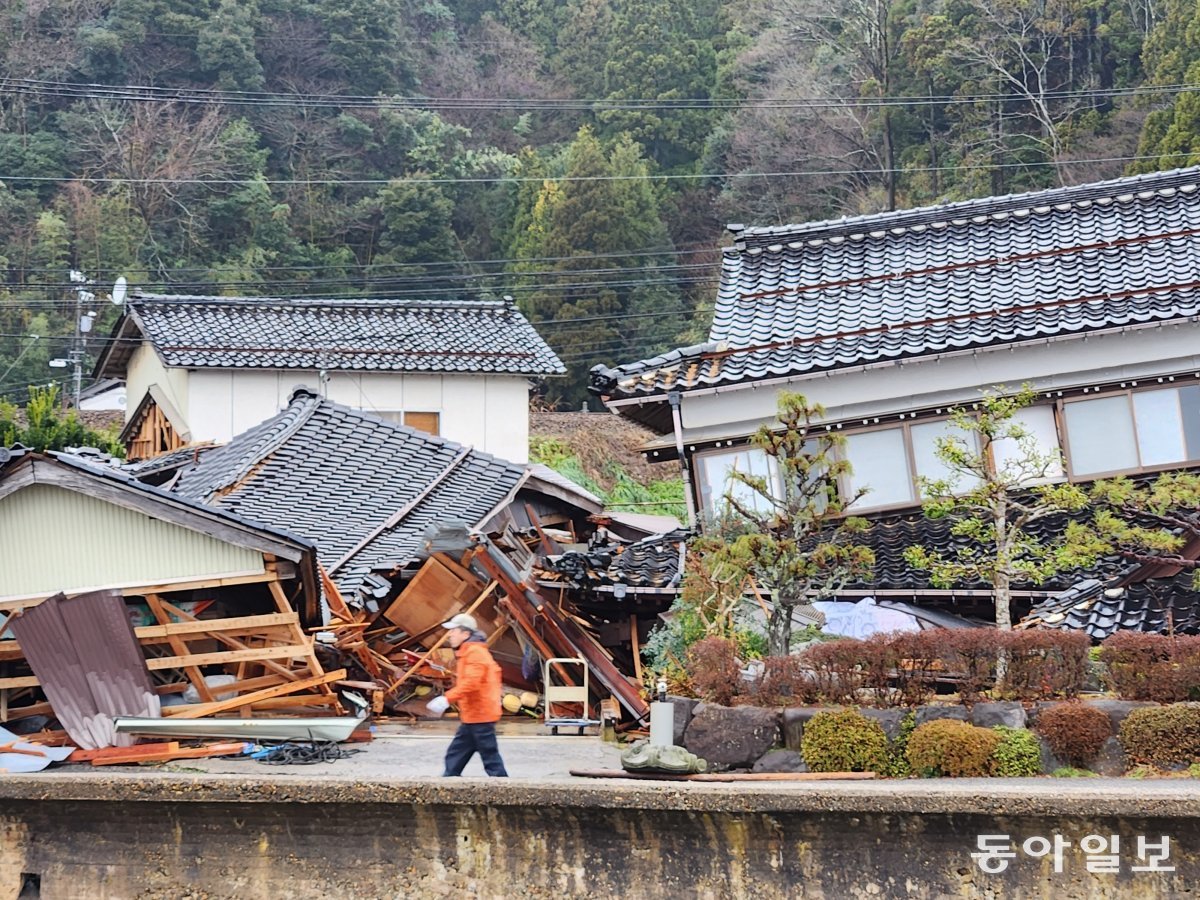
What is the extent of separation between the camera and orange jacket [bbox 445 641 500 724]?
417 inches

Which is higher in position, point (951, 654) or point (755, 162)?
point (755, 162)

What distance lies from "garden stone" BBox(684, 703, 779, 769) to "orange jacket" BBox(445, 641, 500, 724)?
2.32m

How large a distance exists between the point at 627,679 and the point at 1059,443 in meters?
6.07

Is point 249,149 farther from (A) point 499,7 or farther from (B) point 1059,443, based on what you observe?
(B) point 1059,443

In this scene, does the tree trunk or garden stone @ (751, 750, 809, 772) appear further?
the tree trunk

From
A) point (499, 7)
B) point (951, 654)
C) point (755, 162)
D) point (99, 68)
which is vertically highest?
point (499, 7)

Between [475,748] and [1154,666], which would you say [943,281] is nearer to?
[1154,666]

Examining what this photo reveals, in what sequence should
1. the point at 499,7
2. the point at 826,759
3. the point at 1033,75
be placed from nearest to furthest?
1. the point at 826,759
2. the point at 1033,75
3. the point at 499,7

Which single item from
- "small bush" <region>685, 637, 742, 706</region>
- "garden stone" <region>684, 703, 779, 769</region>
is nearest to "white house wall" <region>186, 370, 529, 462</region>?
"small bush" <region>685, 637, 742, 706</region>

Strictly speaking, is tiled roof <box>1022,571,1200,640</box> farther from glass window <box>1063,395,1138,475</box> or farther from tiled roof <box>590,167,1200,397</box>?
tiled roof <box>590,167,1200,397</box>

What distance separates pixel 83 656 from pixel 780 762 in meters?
7.17

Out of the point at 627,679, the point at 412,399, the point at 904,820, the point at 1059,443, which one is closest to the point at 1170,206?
the point at 1059,443

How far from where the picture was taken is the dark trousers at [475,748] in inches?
418

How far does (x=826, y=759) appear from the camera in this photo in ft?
37.7
